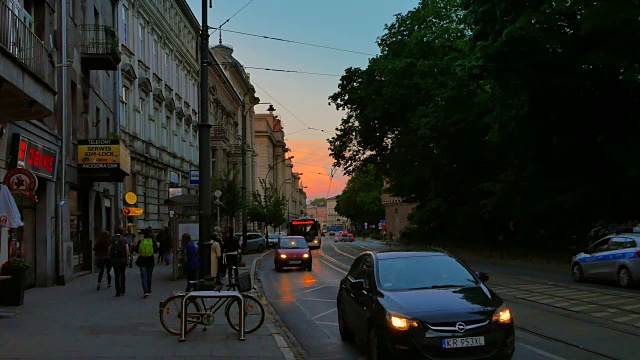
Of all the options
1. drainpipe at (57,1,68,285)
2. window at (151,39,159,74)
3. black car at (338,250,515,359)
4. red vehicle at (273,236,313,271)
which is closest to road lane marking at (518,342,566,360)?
black car at (338,250,515,359)

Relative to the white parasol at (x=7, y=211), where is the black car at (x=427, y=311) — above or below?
below

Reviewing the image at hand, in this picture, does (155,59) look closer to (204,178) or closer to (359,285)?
(204,178)

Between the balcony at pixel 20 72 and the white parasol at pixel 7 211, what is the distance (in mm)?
1749

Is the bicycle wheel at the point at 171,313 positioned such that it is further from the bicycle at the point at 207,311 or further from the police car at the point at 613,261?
the police car at the point at 613,261

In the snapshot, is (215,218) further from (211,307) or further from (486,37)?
(211,307)

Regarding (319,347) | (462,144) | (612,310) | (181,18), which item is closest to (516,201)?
(462,144)

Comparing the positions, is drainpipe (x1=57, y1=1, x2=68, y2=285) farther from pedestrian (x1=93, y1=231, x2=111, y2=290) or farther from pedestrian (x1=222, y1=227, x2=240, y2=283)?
pedestrian (x1=222, y1=227, x2=240, y2=283)

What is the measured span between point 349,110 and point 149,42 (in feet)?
51.3

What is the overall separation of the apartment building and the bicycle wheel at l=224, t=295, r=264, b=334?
19.6 m

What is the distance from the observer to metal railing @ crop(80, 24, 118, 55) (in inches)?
974

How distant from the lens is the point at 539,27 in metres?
23.2

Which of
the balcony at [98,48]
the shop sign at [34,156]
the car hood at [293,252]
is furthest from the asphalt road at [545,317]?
the balcony at [98,48]

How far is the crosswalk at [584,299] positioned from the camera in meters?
12.9

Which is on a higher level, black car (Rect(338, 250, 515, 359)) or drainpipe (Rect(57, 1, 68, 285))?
drainpipe (Rect(57, 1, 68, 285))
